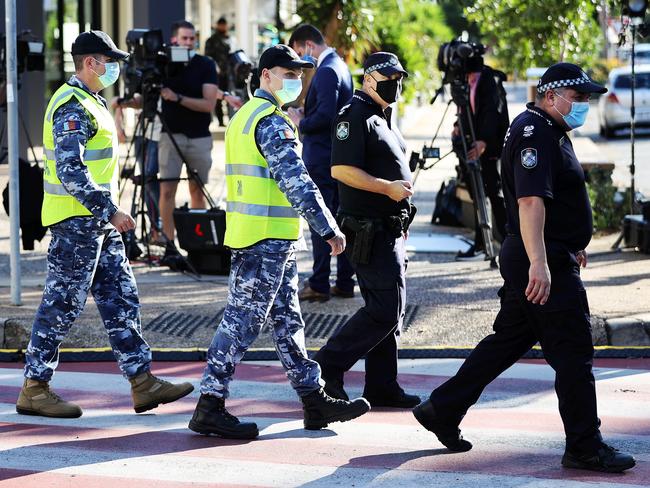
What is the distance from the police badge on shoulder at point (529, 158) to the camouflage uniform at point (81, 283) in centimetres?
206

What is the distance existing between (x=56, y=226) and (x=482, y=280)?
183 inches

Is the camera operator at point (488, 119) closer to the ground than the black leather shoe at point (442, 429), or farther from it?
farther from it

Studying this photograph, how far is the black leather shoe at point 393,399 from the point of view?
6.96 m

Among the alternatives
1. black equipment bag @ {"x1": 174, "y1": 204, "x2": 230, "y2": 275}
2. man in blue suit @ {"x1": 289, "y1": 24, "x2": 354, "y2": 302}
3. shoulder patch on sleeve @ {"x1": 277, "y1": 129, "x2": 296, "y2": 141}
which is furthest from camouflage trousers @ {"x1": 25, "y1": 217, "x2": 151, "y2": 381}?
black equipment bag @ {"x1": 174, "y1": 204, "x2": 230, "y2": 275}

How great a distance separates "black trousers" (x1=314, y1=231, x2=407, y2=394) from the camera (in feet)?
22.0

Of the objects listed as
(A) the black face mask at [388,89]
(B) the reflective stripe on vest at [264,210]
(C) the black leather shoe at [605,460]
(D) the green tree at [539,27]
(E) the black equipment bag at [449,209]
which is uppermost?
(D) the green tree at [539,27]

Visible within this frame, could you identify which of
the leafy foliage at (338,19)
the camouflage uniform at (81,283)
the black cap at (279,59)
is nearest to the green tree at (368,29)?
the leafy foliage at (338,19)

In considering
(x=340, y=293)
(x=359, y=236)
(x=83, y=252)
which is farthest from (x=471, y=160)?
(x=83, y=252)

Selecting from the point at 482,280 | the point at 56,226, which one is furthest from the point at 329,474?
the point at 482,280

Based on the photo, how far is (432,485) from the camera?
5633mm

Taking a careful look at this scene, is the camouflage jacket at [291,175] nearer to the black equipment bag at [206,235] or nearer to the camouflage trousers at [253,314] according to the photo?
the camouflage trousers at [253,314]

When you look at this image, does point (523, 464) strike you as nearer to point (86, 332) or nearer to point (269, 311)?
point (269, 311)

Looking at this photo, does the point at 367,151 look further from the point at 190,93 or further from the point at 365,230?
the point at 190,93

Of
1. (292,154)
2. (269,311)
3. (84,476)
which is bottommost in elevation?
(84,476)
